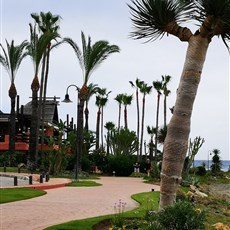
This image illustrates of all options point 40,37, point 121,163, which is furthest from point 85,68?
point 121,163

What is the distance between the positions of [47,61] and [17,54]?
7.52 feet

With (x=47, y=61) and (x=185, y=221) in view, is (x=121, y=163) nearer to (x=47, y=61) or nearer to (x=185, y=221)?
(x=47, y=61)

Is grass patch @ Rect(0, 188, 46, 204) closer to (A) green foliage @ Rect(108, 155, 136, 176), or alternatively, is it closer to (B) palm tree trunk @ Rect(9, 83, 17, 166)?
(B) palm tree trunk @ Rect(9, 83, 17, 166)

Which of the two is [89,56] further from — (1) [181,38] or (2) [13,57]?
(1) [181,38]

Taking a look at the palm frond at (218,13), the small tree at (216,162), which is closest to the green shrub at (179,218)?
the palm frond at (218,13)

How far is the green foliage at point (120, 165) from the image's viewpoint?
3794cm

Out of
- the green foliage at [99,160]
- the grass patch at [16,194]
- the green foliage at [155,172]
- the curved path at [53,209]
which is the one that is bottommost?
the curved path at [53,209]

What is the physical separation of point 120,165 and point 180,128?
1250 inches

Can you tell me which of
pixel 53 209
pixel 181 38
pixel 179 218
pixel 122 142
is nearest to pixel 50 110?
pixel 122 142

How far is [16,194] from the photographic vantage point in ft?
54.2

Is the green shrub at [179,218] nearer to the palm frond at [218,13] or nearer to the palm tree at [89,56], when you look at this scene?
the palm frond at [218,13]

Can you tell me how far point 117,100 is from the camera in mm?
70562

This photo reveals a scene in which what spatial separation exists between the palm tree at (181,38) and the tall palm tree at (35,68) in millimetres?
24254

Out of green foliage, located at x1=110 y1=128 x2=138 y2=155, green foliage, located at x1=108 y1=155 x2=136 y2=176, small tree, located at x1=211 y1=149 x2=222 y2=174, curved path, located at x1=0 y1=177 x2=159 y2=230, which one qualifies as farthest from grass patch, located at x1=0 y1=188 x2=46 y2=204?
small tree, located at x1=211 y1=149 x2=222 y2=174
